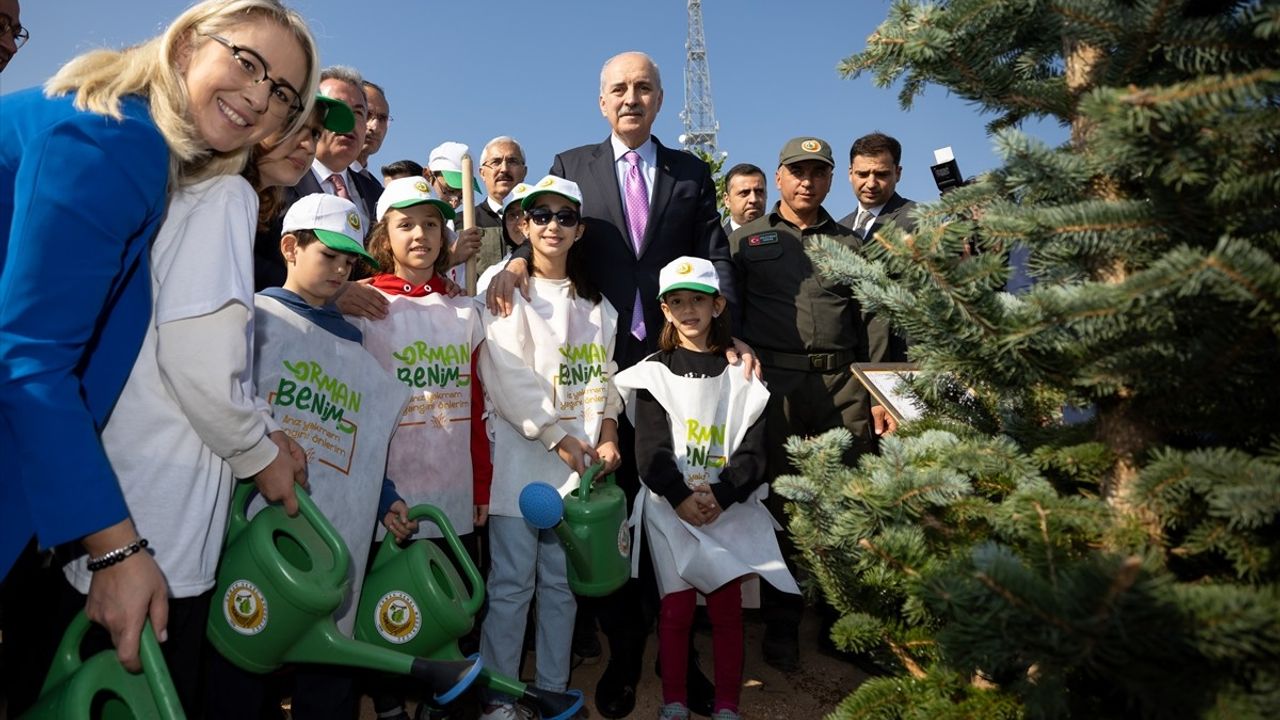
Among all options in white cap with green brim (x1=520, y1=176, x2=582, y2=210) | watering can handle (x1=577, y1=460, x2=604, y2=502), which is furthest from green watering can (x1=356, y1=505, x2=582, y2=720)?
white cap with green brim (x1=520, y1=176, x2=582, y2=210)

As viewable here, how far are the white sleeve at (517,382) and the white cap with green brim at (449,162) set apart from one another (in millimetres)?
2207

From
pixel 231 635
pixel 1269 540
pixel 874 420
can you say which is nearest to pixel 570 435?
pixel 231 635

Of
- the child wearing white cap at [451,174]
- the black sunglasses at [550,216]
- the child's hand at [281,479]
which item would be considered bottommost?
the child's hand at [281,479]

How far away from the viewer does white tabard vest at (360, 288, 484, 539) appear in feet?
11.5

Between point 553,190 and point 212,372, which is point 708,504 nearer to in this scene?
point 553,190

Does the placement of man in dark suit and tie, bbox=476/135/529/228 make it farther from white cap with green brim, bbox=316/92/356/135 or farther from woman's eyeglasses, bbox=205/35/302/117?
woman's eyeglasses, bbox=205/35/302/117

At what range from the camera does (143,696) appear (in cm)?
156

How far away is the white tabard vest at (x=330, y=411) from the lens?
2.87m

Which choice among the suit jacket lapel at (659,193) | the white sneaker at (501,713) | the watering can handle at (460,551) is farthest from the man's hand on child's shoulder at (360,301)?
the white sneaker at (501,713)

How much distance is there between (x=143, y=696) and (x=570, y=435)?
2.23m

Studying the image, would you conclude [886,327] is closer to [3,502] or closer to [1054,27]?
[1054,27]

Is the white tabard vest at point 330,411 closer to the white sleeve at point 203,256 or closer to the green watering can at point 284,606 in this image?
the green watering can at point 284,606

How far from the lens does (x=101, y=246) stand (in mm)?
1425

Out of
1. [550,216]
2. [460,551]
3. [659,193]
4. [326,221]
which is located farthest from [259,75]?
[659,193]
